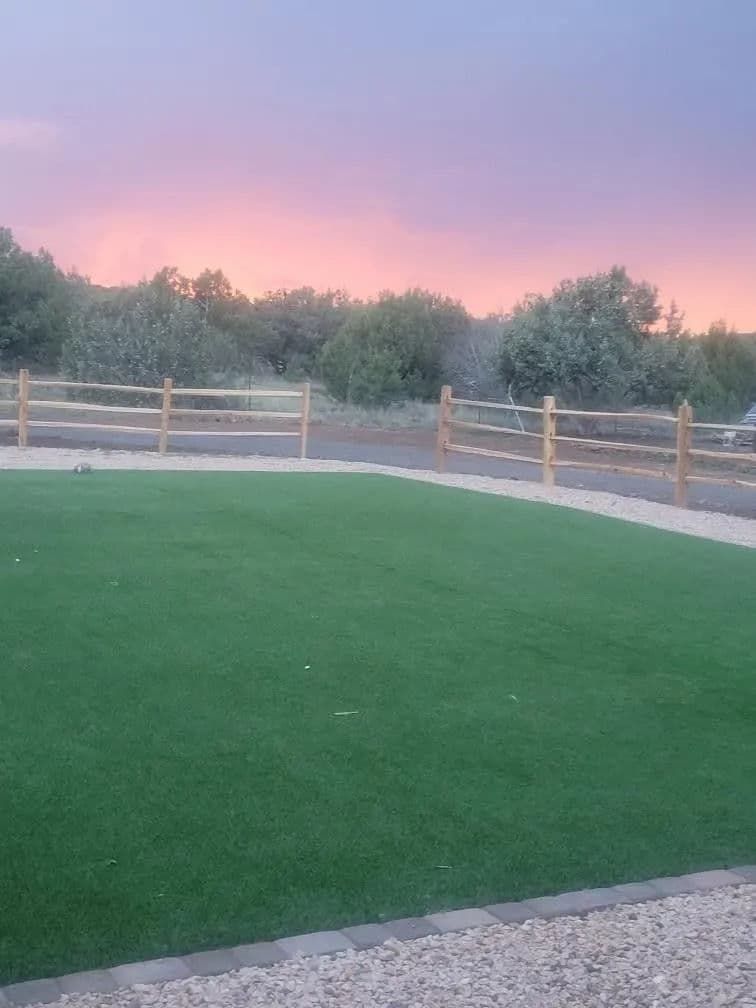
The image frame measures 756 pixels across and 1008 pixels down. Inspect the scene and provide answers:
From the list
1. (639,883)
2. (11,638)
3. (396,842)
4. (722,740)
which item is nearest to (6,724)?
(11,638)

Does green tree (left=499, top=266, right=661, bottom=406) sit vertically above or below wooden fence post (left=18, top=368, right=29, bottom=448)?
above

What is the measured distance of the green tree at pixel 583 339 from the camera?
96.1 ft

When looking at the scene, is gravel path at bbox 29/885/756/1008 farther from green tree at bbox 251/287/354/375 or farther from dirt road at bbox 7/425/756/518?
green tree at bbox 251/287/354/375

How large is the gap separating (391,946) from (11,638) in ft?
11.9

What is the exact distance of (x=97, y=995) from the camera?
118 inches

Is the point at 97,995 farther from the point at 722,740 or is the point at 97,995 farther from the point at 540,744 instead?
the point at 722,740

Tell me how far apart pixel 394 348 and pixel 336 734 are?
96.0 ft

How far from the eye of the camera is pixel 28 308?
133ft

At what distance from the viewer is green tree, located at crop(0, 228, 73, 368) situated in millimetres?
39688

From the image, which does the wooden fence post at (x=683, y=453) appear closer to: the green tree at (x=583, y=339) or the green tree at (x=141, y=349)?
the green tree at (x=583, y=339)

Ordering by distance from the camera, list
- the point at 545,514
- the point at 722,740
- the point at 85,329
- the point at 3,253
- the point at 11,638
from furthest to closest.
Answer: the point at 3,253 < the point at 85,329 < the point at 545,514 < the point at 11,638 < the point at 722,740

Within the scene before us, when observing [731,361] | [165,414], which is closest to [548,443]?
[165,414]

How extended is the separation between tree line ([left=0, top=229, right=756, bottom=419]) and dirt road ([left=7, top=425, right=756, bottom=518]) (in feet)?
13.2

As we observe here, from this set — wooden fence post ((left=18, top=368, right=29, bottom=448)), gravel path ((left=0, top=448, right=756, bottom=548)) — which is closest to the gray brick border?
gravel path ((left=0, top=448, right=756, bottom=548))
